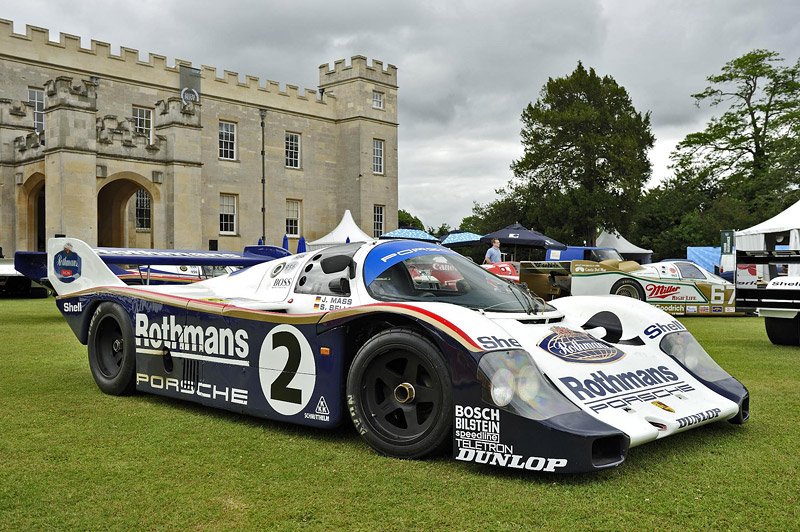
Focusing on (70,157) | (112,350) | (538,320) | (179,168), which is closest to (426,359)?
(538,320)

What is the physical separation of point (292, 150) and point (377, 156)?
5202mm

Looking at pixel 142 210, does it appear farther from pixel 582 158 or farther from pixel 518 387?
pixel 518 387

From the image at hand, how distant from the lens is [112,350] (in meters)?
6.80

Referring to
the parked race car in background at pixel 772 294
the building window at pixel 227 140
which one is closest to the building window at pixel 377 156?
the building window at pixel 227 140

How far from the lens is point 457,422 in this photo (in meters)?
4.16

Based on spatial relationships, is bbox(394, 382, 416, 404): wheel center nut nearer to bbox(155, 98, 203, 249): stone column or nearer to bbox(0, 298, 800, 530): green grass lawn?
bbox(0, 298, 800, 530): green grass lawn

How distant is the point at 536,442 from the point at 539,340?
2.69 ft

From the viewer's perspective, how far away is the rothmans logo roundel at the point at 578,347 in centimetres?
455

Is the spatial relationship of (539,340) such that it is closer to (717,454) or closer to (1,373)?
(717,454)

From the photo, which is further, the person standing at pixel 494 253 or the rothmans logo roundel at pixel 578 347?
the person standing at pixel 494 253

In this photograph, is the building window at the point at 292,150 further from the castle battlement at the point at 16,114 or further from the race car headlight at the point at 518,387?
the race car headlight at the point at 518,387

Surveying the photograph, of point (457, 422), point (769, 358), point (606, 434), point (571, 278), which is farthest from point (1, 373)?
point (571, 278)

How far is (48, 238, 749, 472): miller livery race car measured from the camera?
160 inches

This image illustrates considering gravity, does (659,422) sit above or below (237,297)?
below
